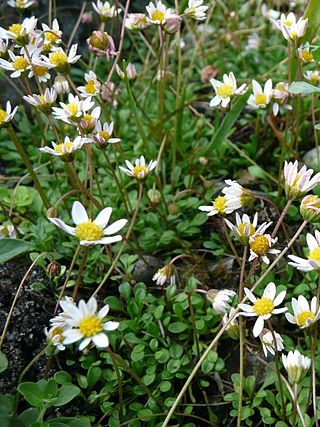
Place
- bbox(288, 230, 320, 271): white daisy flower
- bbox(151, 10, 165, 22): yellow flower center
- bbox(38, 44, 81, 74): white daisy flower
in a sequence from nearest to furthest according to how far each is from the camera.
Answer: bbox(288, 230, 320, 271): white daisy flower → bbox(38, 44, 81, 74): white daisy flower → bbox(151, 10, 165, 22): yellow flower center

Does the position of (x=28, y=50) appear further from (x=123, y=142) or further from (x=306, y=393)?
(x=306, y=393)

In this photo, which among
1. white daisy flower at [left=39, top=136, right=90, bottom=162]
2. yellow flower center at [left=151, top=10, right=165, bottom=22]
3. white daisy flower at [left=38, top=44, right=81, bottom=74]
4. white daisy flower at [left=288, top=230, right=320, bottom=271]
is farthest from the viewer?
yellow flower center at [left=151, top=10, right=165, bottom=22]

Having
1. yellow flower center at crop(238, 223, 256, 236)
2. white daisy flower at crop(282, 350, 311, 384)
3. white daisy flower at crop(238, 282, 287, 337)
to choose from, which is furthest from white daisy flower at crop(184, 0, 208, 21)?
white daisy flower at crop(282, 350, 311, 384)

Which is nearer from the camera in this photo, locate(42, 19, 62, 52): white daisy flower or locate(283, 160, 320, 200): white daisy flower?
locate(283, 160, 320, 200): white daisy flower

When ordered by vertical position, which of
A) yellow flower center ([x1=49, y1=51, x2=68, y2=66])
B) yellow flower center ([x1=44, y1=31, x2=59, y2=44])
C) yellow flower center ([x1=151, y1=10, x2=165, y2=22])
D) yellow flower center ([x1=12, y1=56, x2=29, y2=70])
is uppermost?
yellow flower center ([x1=151, y1=10, x2=165, y2=22])

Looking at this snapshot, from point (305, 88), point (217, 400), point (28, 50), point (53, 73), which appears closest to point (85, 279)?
point (217, 400)

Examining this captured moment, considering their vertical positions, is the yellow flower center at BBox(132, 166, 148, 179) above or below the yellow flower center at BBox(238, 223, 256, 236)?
below

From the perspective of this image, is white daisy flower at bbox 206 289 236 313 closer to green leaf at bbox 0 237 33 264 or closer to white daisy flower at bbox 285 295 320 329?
white daisy flower at bbox 285 295 320 329
